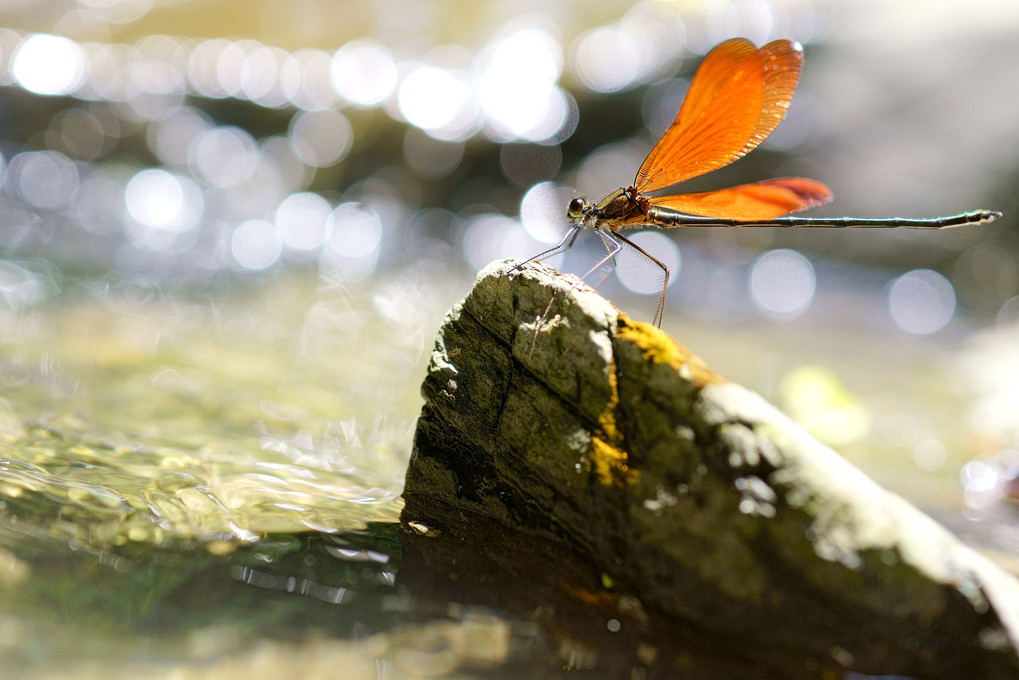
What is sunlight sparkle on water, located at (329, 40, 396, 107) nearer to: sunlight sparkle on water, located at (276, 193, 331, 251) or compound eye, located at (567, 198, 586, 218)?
sunlight sparkle on water, located at (276, 193, 331, 251)

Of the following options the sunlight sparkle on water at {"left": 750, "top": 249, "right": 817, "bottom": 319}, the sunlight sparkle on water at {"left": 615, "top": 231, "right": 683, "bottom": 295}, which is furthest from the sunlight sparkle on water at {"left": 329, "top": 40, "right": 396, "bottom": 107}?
the sunlight sparkle on water at {"left": 750, "top": 249, "right": 817, "bottom": 319}

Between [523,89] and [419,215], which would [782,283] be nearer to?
[523,89]

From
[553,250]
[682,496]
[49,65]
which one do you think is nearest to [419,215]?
[49,65]

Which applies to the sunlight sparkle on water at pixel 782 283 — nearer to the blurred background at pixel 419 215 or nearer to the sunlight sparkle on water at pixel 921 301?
the blurred background at pixel 419 215

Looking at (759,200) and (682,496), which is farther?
(759,200)

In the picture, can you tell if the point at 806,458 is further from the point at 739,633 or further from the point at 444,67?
the point at 444,67

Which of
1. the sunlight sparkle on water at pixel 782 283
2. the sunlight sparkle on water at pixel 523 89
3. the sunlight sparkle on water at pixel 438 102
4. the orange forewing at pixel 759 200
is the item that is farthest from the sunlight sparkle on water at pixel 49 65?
the orange forewing at pixel 759 200
